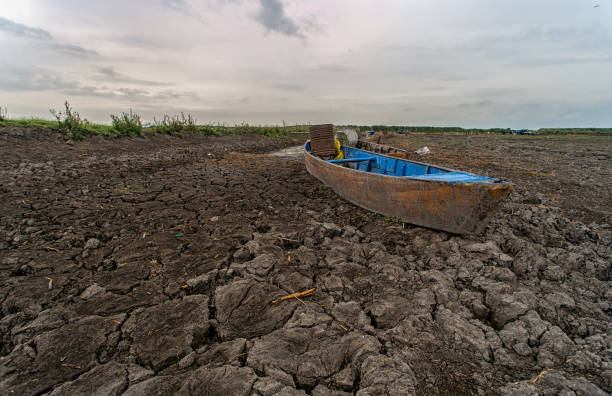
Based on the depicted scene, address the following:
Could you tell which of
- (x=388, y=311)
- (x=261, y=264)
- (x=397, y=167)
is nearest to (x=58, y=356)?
(x=261, y=264)

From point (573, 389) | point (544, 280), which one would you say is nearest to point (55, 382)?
point (573, 389)

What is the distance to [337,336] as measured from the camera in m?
2.05

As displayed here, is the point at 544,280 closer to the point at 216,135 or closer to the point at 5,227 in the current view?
the point at 5,227

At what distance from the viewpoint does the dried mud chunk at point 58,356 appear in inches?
64.3

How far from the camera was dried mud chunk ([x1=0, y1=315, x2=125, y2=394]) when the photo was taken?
5.36 ft

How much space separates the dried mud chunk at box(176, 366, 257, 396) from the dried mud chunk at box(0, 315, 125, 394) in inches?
30.0

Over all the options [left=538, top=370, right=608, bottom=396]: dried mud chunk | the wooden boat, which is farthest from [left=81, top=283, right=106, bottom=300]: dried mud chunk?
the wooden boat

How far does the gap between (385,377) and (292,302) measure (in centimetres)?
99

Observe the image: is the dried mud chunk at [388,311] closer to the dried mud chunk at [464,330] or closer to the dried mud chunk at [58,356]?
the dried mud chunk at [464,330]


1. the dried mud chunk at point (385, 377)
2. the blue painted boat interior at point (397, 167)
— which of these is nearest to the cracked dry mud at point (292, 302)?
the dried mud chunk at point (385, 377)

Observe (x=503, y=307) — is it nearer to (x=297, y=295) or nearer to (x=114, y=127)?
(x=297, y=295)

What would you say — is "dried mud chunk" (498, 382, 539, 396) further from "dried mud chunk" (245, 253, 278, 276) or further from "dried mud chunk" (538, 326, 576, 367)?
"dried mud chunk" (245, 253, 278, 276)

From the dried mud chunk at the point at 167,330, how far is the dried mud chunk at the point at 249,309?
152mm

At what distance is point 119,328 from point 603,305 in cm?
415
